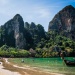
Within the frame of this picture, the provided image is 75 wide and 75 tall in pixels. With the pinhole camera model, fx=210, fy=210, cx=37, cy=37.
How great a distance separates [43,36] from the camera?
467ft

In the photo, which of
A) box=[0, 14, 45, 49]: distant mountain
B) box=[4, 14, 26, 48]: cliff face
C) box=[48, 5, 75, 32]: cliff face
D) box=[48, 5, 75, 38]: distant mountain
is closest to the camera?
box=[4, 14, 26, 48]: cliff face

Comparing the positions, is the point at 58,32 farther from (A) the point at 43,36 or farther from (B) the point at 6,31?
(B) the point at 6,31

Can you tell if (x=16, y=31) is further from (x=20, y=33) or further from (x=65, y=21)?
(x=65, y=21)

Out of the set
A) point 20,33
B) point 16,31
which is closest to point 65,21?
point 16,31

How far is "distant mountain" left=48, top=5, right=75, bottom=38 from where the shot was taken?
160 meters

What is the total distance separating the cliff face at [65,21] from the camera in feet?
524

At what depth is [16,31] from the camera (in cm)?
13562

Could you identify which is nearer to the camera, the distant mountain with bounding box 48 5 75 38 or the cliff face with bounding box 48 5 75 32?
the distant mountain with bounding box 48 5 75 38

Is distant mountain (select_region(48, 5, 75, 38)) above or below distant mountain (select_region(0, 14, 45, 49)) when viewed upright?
above

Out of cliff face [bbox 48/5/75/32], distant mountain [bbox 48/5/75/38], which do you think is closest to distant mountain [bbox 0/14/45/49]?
distant mountain [bbox 48/5/75/38]

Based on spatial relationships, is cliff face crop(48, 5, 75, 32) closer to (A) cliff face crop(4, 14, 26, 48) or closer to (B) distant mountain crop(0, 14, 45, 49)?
(B) distant mountain crop(0, 14, 45, 49)

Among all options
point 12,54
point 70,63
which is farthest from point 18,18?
point 70,63

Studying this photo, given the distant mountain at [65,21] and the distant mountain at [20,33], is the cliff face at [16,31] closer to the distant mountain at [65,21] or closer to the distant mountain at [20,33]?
the distant mountain at [20,33]

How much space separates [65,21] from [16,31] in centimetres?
4700
